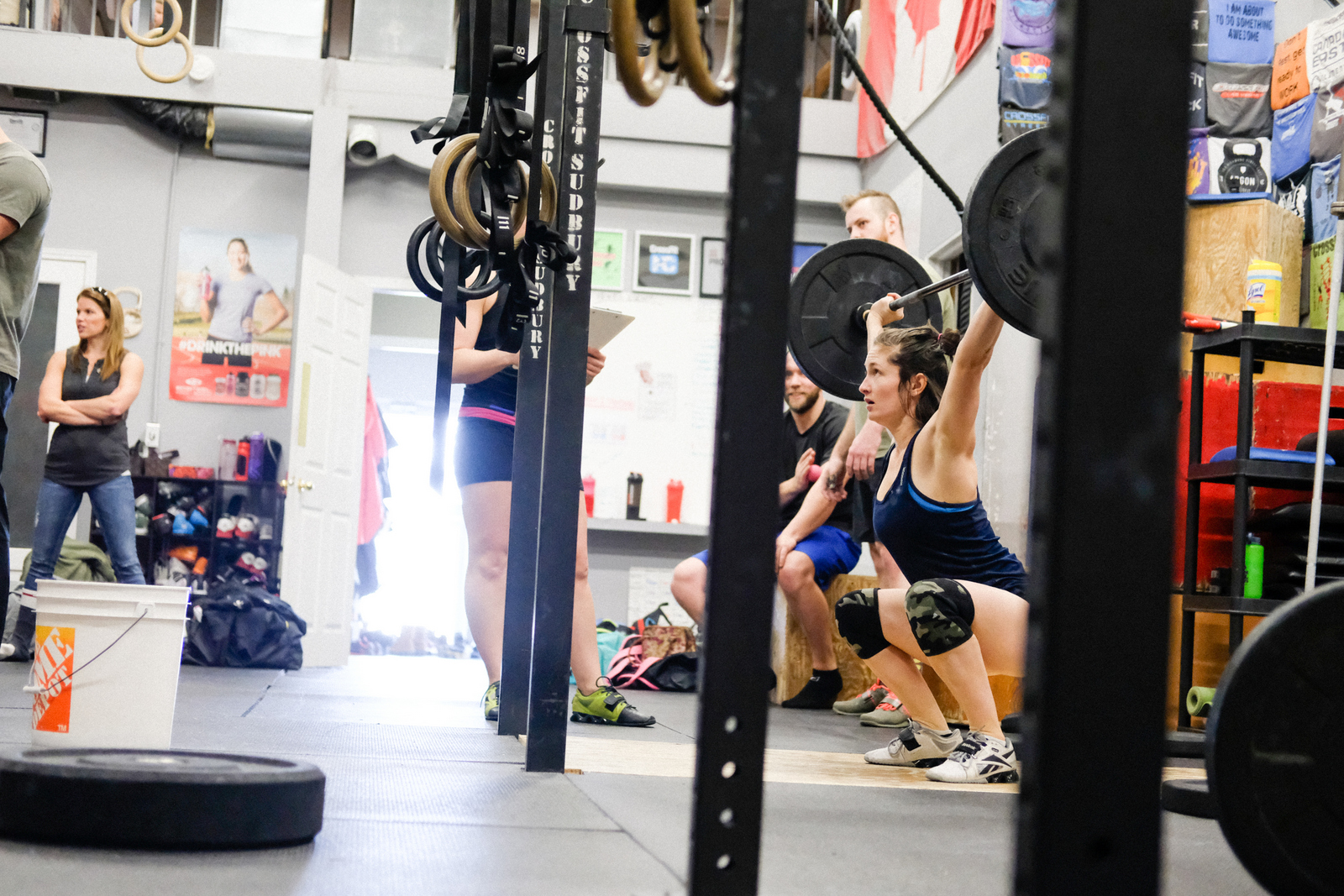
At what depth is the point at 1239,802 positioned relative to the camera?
0.92 m

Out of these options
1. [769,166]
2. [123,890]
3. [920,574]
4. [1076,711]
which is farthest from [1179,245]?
[920,574]

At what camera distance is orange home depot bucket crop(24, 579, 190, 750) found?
1.81 meters

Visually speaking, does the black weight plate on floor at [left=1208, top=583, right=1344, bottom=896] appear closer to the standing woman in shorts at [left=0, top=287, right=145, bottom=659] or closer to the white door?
the standing woman in shorts at [left=0, top=287, right=145, bottom=659]

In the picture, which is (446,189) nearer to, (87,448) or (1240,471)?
(1240,471)

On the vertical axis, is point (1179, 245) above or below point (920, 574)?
above

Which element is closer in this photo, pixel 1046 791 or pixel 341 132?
pixel 1046 791

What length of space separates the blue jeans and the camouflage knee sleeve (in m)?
3.29

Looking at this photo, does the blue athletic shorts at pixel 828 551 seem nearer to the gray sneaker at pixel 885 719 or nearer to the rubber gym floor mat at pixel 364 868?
the gray sneaker at pixel 885 719

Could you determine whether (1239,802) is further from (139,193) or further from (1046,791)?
(139,193)

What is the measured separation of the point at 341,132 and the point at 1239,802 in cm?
670

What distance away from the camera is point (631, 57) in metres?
1.00

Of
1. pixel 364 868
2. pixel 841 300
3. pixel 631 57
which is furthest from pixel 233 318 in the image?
pixel 631 57

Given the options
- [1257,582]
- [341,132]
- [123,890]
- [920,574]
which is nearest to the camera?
[123,890]

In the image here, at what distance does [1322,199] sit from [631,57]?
3.58 meters
